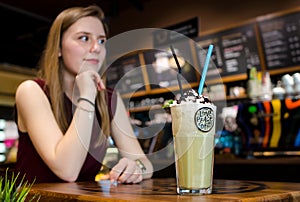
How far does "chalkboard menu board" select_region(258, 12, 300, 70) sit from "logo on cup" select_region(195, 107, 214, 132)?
310cm

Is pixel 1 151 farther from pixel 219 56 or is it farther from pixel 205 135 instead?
pixel 205 135

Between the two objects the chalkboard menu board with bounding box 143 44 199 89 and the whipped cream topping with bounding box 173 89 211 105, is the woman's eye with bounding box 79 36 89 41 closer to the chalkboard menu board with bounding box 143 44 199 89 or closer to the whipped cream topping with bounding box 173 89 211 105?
the whipped cream topping with bounding box 173 89 211 105

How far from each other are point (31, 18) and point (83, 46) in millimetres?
3552

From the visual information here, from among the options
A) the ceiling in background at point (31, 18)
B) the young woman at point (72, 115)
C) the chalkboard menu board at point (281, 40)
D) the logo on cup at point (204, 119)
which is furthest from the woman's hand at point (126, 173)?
the ceiling in background at point (31, 18)

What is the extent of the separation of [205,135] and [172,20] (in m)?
4.03

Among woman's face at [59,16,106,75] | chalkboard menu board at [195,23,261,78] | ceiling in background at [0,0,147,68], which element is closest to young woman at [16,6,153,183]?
woman's face at [59,16,106,75]

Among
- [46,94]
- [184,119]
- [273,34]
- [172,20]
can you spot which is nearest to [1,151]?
[172,20]

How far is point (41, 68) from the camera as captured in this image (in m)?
1.77

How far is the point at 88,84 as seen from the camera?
1430 millimetres

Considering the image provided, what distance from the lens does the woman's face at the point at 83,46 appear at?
1.57m

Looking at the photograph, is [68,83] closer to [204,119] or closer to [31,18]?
[204,119]

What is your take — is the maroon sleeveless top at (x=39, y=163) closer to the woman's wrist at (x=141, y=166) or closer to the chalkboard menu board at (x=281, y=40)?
the woman's wrist at (x=141, y=166)

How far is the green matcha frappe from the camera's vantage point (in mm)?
847

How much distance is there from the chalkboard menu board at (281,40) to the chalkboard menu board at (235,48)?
0.12 metres
